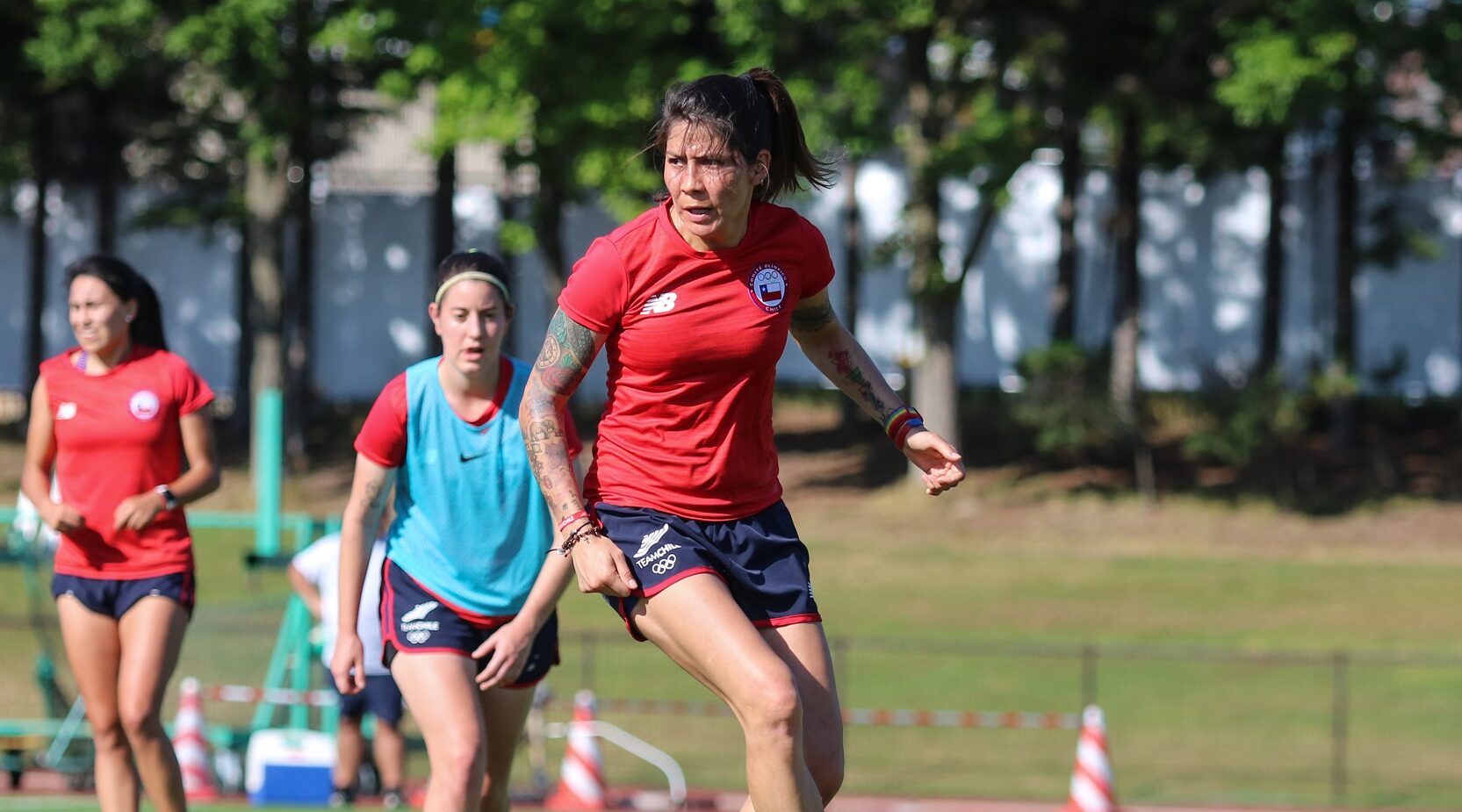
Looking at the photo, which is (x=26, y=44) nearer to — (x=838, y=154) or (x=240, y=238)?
(x=240, y=238)

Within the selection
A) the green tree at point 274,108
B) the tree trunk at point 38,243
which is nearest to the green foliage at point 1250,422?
the green tree at point 274,108

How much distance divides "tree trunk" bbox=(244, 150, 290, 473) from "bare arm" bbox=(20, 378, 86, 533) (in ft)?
77.1

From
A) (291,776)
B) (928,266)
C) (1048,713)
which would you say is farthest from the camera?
(928,266)

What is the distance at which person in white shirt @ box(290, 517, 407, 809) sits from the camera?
947 cm

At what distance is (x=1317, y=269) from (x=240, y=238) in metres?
21.2

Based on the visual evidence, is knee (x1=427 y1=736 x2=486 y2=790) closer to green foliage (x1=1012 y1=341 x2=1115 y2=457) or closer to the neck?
the neck

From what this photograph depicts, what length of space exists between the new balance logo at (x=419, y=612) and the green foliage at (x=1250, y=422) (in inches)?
888

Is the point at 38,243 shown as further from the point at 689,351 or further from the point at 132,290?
the point at 689,351

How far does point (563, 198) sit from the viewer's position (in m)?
29.6

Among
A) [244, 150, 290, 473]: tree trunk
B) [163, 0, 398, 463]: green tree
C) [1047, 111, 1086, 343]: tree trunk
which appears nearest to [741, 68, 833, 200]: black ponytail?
[163, 0, 398, 463]: green tree

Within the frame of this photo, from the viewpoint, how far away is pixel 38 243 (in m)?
34.3

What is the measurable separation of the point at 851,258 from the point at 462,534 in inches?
1097

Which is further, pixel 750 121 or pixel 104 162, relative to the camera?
pixel 104 162

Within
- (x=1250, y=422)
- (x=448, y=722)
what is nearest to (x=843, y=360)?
(x=448, y=722)
